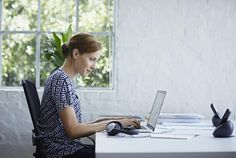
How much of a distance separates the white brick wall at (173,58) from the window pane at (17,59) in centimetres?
64

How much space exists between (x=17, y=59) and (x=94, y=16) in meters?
0.86

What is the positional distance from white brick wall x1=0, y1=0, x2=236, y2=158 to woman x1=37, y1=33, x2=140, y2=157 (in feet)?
3.74

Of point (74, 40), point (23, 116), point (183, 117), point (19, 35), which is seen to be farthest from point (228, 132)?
point (19, 35)

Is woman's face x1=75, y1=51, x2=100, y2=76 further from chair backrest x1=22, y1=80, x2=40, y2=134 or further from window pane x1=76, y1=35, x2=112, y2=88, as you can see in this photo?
window pane x1=76, y1=35, x2=112, y2=88

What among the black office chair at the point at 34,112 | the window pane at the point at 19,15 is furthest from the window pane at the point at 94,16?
the black office chair at the point at 34,112

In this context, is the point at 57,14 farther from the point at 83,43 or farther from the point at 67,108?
the point at 67,108

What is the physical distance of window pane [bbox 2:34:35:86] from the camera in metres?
4.03

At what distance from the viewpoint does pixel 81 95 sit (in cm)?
383

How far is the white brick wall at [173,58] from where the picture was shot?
3.81 metres

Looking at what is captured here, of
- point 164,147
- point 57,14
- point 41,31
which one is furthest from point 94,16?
point 164,147

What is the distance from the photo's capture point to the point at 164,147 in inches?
72.7

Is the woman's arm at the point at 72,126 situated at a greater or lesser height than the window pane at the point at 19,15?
lesser

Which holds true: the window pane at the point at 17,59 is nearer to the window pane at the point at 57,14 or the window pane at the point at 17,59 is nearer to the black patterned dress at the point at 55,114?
the window pane at the point at 57,14

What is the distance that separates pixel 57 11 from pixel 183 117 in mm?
1729
